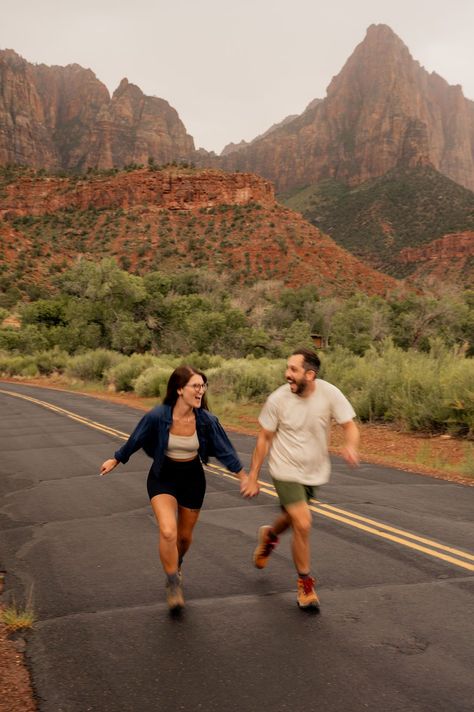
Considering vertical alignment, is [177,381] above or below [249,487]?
above

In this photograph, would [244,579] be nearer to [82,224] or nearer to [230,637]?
[230,637]

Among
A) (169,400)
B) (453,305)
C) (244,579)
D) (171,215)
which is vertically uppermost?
(171,215)

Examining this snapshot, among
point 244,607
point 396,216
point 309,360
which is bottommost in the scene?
point 244,607

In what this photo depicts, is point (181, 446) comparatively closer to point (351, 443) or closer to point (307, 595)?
point (351, 443)

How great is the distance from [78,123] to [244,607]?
198m

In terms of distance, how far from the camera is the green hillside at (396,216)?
94.7 meters

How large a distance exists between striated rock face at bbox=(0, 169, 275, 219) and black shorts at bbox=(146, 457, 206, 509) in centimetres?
8582

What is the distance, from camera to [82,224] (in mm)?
86250

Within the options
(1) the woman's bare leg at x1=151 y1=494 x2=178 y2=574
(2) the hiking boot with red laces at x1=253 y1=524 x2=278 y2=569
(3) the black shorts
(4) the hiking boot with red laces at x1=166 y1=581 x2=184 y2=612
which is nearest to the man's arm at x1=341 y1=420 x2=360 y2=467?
(2) the hiking boot with red laces at x1=253 y1=524 x2=278 y2=569

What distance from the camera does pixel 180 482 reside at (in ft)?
16.0

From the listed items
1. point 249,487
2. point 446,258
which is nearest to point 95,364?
point 249,487

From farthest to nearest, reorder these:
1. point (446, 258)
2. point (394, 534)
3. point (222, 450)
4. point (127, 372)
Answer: point (446, 258) < point (127, 372) < point (394, 534) < point (222, 450)

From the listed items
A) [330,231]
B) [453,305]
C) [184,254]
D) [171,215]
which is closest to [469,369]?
[453,305]

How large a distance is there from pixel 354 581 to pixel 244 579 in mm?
887
